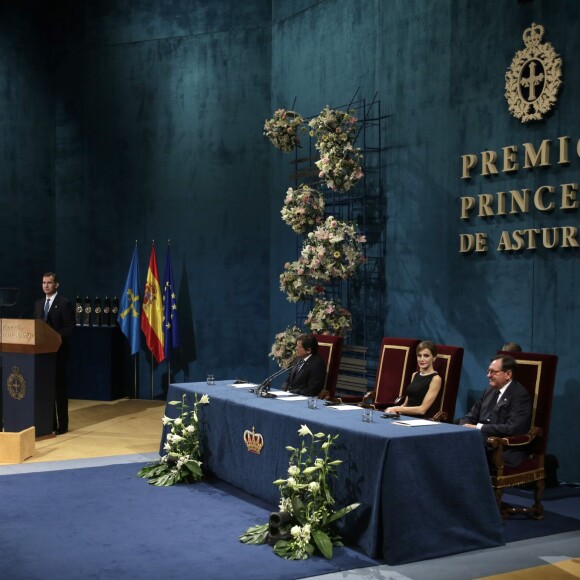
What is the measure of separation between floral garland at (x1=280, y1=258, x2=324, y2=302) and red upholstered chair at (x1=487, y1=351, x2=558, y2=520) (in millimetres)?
2862

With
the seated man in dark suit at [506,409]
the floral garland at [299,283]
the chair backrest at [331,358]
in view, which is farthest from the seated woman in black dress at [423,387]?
the floral garland at [299,283]

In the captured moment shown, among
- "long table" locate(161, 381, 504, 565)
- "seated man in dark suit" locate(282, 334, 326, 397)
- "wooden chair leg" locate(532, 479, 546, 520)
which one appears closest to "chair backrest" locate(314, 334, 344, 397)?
"seated man in dark suit" locate(282, 334, 326, 397)

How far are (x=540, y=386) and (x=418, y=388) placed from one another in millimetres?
885

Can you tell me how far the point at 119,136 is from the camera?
10938mm

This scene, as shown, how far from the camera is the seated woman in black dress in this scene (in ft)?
19.4

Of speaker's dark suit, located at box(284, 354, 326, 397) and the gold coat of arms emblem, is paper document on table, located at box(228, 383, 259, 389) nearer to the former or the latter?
speaker's dark suit, located at box(284, 354, 326, 397)

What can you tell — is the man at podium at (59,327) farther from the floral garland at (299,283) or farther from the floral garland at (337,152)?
the floral garland at (337,152)

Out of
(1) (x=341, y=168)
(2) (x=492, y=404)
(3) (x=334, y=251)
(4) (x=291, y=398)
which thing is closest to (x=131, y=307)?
(3) (x=334, y=251)

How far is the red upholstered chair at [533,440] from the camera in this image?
16.7 ft

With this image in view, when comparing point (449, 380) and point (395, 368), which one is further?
point (395, 368)

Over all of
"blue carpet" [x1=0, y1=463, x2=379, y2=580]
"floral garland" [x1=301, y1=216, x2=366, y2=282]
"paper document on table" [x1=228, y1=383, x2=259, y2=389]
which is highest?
"floral garland" [x1=301, y1=216, x2=366, y2=282]

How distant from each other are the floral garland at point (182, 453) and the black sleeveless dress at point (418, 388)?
143 cm

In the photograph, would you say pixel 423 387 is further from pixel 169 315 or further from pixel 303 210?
pixel 169 315

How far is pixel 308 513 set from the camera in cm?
455
